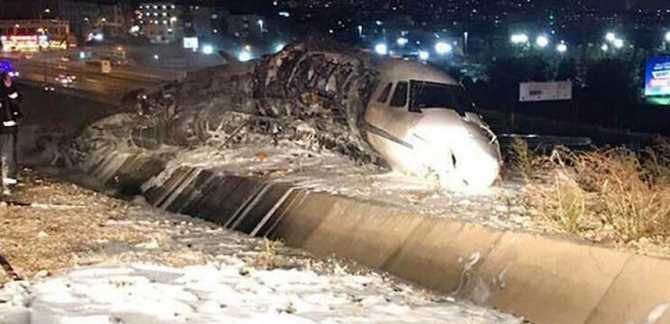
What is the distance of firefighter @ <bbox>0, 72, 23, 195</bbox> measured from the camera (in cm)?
1792

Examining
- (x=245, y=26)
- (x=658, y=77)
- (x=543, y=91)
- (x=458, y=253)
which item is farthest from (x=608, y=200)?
(x=245, y=26)

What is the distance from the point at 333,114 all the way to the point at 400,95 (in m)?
3.07

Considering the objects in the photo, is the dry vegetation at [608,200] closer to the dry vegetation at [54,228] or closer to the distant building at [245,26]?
the dry vegetation at [54,228]

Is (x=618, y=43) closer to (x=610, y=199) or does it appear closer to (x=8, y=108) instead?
(x=8, y=108)

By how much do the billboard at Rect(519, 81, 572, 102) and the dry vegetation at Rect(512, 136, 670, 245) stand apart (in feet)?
37.9

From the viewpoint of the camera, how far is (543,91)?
26.2 meters

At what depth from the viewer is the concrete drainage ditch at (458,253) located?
951 cm

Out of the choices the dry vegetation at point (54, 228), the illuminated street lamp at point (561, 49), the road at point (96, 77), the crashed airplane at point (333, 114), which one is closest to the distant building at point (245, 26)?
the road at point (96, 77)

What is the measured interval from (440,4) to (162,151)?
63396mm

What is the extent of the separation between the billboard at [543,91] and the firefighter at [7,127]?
13.3m

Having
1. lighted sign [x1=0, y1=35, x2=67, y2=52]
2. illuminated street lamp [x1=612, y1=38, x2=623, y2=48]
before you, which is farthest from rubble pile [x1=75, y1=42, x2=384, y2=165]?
lighted sign [x1=0, y1=35, x2=67, y2=52]

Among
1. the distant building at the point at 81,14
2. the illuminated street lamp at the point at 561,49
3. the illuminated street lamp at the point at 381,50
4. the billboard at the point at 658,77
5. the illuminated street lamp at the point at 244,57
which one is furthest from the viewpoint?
the distant building at the point at 81,14

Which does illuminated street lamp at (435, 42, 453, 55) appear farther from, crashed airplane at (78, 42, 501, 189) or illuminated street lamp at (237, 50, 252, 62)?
crashed airplane at (78, 42, 501, 189)

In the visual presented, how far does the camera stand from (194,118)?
23141 millimetres
